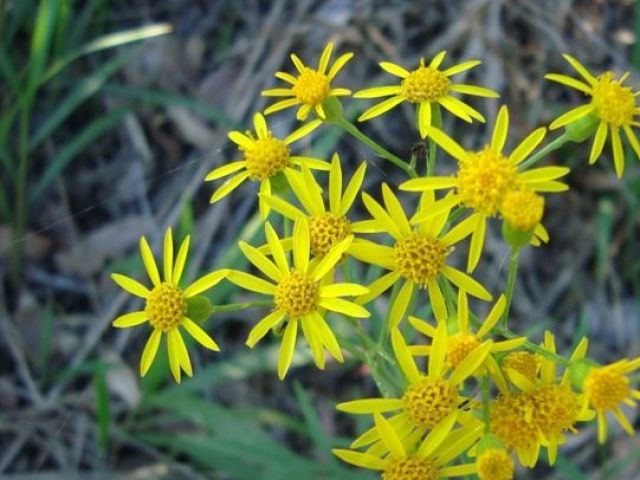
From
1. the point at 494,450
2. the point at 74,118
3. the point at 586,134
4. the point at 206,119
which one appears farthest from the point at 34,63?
the point at 494,450

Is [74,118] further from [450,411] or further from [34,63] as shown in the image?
[450,411]

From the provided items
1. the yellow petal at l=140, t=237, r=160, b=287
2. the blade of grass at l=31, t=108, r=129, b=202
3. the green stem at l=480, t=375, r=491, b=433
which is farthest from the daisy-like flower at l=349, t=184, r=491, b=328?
the blade of grass at l=31, t=108, r=129, b=202

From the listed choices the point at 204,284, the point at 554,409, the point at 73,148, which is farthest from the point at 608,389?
the point at 73,148

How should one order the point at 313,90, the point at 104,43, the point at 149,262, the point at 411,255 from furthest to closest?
1. the point at 104,43
2. the point at 313,90
3. the point at 149,262
4. the point at 411,255

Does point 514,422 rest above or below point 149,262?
below

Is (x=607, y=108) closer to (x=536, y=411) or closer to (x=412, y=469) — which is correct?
(x=536, y=411)

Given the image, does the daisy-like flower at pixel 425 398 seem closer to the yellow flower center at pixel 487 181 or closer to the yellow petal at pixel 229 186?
the yellow flower center at pixel 487 181
